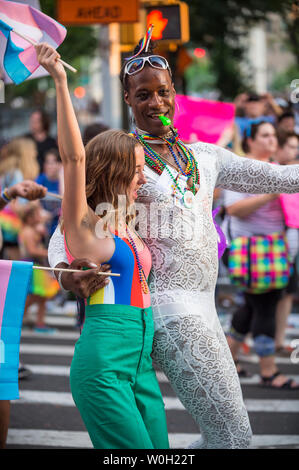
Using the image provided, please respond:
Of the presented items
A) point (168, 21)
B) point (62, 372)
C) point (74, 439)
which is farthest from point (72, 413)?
point (168, 21)

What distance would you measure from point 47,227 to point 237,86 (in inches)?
563

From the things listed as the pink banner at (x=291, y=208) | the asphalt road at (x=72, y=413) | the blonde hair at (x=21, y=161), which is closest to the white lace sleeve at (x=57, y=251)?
the asphalt road at (x=72, y=413)

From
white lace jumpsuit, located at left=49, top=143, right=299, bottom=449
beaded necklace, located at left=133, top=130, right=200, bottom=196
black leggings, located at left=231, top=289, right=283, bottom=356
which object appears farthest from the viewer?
black leggings, located at left=231, top=289, right=283, bottom=356

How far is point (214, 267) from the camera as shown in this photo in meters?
3.55

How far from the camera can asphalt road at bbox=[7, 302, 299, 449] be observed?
5.28m

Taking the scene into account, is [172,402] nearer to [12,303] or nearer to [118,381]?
[12,303]

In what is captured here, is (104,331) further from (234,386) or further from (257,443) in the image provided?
(257,443)

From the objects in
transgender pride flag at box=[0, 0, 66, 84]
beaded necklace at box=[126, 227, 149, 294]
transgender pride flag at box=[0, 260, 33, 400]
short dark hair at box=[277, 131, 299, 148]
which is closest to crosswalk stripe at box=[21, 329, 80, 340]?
short dark hair at box=[277, 131, 299, 148]

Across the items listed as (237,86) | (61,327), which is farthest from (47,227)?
(237,86)

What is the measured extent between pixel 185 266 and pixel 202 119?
439 cm

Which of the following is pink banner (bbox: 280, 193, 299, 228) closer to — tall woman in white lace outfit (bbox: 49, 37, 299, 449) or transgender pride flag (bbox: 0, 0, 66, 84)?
tall woman in white lace outfit (bbox: 49, 37, 299, 449)

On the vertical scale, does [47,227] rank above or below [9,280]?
below

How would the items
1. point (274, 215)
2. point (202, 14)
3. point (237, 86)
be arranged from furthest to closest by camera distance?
point (237, 86)
point (202, 14)
point (274, 215)

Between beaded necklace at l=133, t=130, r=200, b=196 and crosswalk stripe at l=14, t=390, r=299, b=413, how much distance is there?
2.98 m
